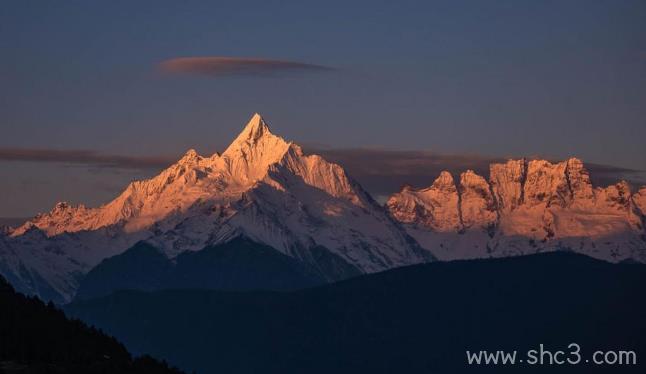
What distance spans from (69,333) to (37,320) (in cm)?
364

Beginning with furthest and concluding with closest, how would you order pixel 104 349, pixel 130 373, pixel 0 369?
pixel 104 349 → pixel 130 373 → pixel 0 369

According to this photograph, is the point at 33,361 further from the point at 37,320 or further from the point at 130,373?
the point at 37,320

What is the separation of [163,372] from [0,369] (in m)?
25.8

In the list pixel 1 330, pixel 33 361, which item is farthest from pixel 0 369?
pixel 1 330

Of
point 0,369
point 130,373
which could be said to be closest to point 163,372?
point 130,373

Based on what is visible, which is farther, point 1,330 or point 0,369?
point 1,330

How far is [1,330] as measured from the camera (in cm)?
19038

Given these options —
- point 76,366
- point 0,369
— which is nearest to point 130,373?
point 76,366

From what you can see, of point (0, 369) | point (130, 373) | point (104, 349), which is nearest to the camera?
point (0, 369)

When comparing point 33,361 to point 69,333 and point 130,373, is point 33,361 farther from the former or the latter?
point 69,333

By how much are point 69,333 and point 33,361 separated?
21.5 meters

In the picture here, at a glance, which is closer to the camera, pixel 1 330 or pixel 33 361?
pixel 33 361

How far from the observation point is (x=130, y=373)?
594 ft

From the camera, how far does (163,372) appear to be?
18912cm
